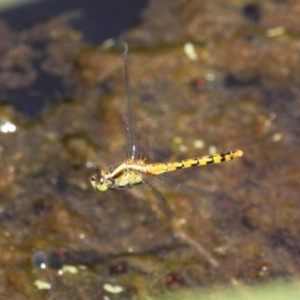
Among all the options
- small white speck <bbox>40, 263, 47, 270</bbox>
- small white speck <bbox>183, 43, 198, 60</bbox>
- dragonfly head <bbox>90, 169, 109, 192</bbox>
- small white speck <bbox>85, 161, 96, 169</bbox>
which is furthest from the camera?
small white speck <bbox>183, 43, 198, 60</bbox>

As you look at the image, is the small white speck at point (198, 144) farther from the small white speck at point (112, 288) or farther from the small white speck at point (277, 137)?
the small white speck at point (112, 288)

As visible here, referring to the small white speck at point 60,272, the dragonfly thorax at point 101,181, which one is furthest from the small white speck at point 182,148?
the small white speck at point 60,272

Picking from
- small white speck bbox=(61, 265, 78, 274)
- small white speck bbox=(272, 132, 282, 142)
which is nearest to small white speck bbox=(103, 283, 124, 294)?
small white speck bbox=(61, 265, 78, 274)

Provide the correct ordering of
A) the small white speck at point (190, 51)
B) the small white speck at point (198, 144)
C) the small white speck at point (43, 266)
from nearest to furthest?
1. the small white speck at point (43, 266)
2. the small white speck at point (198, 144)
3. the small white speck at point (190, 51)

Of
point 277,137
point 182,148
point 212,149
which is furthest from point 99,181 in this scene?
point 277,137

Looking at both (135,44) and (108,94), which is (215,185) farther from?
(135,44)

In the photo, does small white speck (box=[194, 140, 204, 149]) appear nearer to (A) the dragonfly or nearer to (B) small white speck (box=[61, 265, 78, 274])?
(A) the dragonfly
